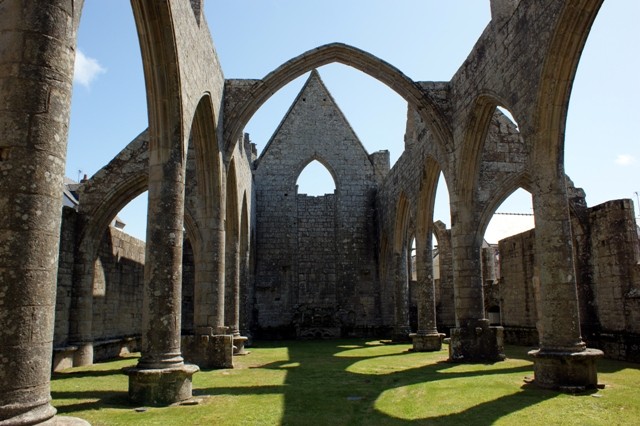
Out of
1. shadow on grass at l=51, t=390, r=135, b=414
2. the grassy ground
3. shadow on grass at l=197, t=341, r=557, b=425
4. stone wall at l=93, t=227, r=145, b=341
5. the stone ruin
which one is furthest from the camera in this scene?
stone wall at l=93, t=227, r=145, b=341

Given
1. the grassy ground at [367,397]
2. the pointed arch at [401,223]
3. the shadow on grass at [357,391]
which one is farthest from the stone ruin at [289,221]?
the shadow on grass at [357,391]

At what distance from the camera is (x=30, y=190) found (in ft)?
9.24

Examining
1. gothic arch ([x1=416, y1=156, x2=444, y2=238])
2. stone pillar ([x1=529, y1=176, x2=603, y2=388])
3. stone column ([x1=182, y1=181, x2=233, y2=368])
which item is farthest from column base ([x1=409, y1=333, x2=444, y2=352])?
stone pillar ([x1=529, y1=176, x2=603, y2=388])

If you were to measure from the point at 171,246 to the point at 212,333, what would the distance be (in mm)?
3702

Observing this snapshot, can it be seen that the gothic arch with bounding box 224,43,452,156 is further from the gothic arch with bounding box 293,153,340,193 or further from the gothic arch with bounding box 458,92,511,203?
the gothic arch with bounding box 293,153,340,193

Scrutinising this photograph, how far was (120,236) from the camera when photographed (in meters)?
13.0

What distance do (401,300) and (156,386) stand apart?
11159mm

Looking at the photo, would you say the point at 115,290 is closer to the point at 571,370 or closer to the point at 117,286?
the point at 117,286

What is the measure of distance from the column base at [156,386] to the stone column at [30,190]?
2.85 metres

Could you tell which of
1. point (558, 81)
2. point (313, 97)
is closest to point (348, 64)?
point (558, 81)

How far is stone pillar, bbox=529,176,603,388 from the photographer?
5.84 metres

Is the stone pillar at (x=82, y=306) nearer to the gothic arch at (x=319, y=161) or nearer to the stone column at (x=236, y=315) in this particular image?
the stone column at (x=236, y=315)

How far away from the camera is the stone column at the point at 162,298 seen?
563cm

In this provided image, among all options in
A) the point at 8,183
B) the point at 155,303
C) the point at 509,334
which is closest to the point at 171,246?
the point at 155,303
